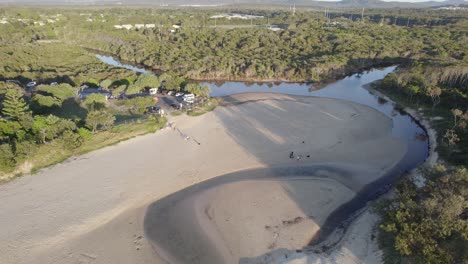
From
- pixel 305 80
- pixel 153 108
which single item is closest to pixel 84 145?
pixel 153 108

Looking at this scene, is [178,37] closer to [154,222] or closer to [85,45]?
[85,45]

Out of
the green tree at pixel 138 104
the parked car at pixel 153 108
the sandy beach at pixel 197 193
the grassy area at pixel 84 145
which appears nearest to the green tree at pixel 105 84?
the green tree at pixel 138 104

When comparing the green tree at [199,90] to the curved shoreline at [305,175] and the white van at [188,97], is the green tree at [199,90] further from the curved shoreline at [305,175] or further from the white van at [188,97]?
the curved shoreline at [305,175]

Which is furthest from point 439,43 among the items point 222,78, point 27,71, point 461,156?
point 27,71

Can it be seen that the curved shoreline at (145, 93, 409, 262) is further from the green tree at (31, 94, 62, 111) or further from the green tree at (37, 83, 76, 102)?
the green tree at (37, 83, 76, 102)

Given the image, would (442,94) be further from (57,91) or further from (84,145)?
(57,91)
